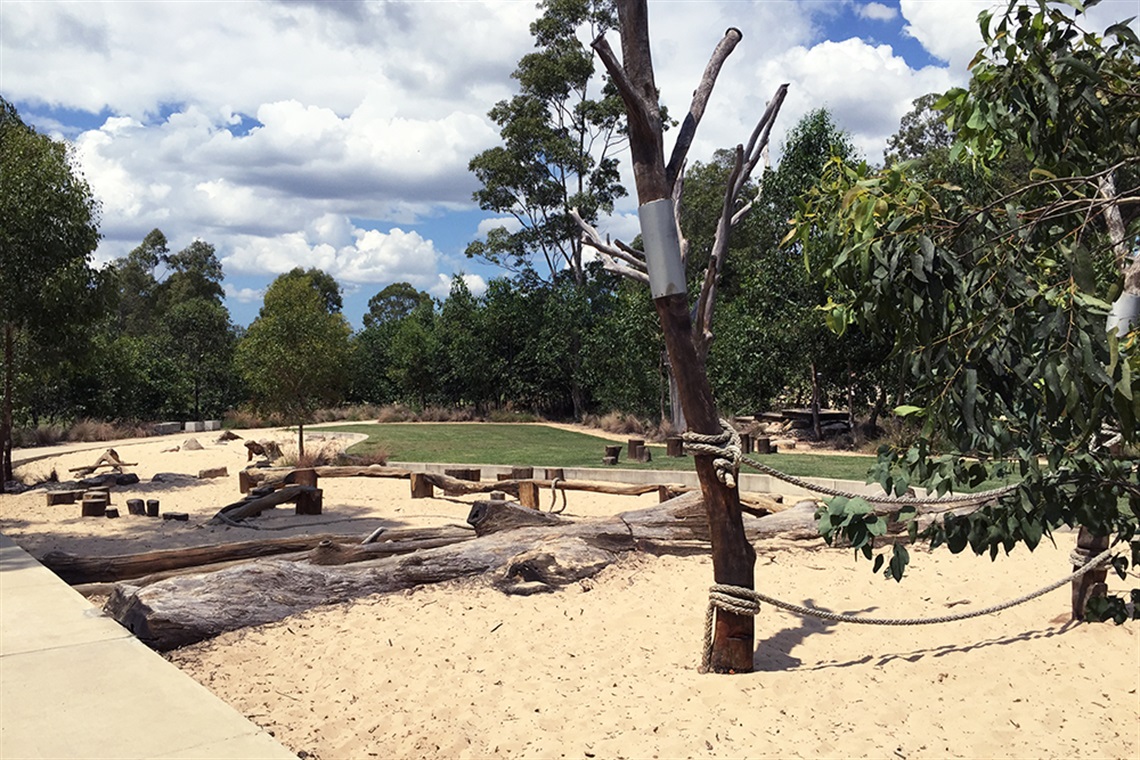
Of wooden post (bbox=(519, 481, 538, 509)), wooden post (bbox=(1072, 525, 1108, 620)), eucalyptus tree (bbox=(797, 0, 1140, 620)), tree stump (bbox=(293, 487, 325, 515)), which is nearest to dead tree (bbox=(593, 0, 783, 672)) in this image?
eucalyptus tree (bbox=(797, 0, 1140, 620))

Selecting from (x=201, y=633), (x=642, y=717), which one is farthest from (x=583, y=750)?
(x=201, y=633)

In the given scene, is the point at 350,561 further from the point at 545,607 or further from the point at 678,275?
the point at 678,275

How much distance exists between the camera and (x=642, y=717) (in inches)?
177

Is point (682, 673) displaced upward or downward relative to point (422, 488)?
downward

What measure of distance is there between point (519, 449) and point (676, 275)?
15.8 metres

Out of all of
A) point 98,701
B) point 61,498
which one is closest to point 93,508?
point 61,498

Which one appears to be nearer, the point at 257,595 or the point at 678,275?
the point at 678,275

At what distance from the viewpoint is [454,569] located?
23.2ft

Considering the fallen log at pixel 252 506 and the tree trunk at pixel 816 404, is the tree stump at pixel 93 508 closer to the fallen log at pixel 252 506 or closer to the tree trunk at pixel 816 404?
the fallen log at pixel 252 506

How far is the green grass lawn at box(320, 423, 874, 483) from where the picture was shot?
576 inches

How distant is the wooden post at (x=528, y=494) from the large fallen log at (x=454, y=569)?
228 cm

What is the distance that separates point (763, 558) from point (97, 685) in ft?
17.0

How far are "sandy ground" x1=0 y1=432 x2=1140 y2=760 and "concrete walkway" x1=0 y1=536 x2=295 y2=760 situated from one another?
0.46 meters

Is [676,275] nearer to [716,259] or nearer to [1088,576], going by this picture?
[716,259]
